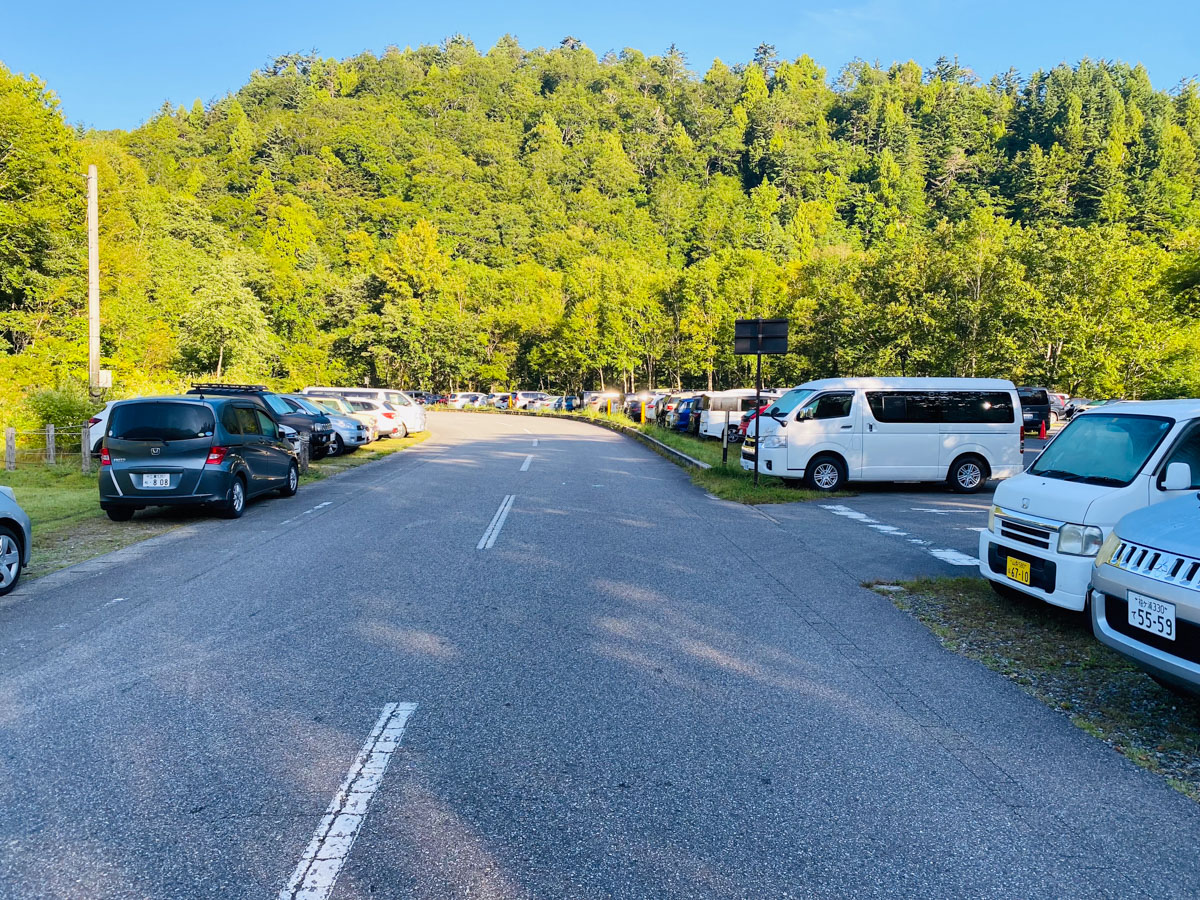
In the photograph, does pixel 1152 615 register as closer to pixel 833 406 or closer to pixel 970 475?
pixel 833 406

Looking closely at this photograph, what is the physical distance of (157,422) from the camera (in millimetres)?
10562

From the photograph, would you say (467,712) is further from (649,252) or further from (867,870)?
(649,252)

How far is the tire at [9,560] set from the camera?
6.98 m

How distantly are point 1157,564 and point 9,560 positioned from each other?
9.00 metres

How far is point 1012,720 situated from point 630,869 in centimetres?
276

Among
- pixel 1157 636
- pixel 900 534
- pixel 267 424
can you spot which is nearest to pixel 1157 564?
pixel 1157 636

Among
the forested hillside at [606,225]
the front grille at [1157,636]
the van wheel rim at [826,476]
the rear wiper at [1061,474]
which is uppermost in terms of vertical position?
the forested hillside at [606,225]

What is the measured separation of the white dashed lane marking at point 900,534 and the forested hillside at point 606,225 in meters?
16.9

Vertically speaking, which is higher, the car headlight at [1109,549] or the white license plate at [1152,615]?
the car headlight at [1109,549]

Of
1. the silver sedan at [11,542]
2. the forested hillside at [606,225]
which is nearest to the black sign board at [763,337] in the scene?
the silver sedan at [11,542]

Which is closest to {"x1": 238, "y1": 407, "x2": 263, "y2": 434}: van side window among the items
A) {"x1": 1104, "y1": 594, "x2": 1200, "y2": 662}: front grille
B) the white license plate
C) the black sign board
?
the black sign board

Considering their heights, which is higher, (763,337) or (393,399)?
(763,337)

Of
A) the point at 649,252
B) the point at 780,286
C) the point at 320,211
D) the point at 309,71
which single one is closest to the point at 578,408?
the point at 780,286

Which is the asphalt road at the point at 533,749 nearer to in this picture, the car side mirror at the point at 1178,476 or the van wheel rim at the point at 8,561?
the van wheel rim at the point at 8,561
